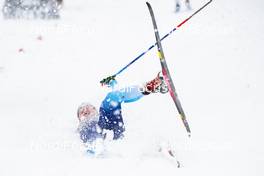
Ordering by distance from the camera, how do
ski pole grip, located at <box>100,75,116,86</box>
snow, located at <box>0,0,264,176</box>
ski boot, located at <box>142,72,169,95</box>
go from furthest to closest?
ski pole grip, located at <box>100,75,116,86</box> < snow, located at <box>0,0,264,176</box> < ski boot, located at <box>142,72,169,95</box>

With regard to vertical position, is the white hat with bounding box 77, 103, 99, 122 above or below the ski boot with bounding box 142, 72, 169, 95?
below

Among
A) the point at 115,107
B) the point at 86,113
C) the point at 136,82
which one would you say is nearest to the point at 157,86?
the point at 115,107

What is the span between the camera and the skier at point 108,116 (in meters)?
5.41

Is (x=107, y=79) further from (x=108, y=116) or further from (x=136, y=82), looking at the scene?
(x=136, y=82)

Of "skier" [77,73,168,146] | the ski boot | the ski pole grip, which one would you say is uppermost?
the ski pole grip

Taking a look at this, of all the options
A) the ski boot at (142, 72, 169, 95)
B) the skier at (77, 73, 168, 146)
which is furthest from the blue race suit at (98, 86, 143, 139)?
the ski boot at (142, 72, 169, 95)

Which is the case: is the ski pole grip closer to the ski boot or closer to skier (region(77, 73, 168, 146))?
skier (region(77, 73, 168, 146))

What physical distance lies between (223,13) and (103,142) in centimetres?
917

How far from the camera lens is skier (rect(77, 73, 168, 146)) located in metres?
5.41

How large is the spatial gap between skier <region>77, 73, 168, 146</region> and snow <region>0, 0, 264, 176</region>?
0.21 m

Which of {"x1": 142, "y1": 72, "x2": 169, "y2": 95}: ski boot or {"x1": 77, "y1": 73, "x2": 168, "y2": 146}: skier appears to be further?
{"x1": 77, "y1": 73, "x2": 168, "y2": 146}: skier

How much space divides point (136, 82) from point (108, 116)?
9.95ft

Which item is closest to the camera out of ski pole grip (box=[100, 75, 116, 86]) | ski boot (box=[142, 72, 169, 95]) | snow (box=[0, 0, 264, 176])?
ski boot (box=[142, 72, 169, 95])

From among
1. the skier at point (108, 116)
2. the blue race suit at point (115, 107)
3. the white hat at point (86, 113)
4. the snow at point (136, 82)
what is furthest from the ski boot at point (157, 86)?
the white hat at point (86, 113)
